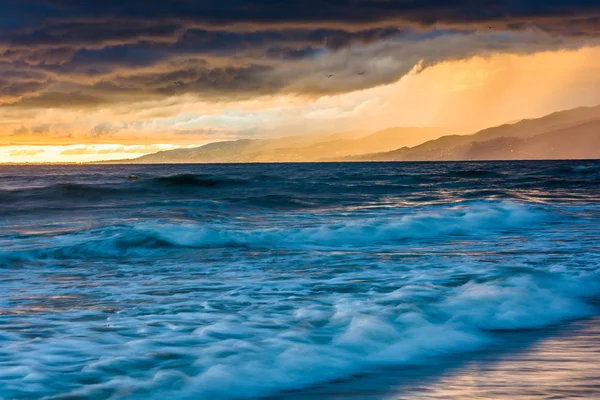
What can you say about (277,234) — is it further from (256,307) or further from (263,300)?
(256,307)

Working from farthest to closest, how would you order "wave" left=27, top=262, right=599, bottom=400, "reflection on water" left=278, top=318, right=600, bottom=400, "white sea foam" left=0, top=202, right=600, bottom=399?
"white sea foam" left=0, top=202, right=600, bottom=399, "wave" left=27, top=262, right=599, bottom=400, "reflection on water" left=278, top=318, right=600, bottom=400

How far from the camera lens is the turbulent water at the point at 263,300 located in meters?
5.45

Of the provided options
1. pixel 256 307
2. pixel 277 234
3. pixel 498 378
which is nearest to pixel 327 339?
pixel 256 307

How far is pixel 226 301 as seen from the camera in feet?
26.5

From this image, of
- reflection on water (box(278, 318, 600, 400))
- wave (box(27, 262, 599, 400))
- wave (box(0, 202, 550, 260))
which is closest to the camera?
reflection on water (box(278, 318, 600, 400))

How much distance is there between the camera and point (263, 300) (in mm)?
8148

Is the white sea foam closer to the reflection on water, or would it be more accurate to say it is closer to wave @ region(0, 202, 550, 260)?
wave @ region(0, 202, 550, 260)

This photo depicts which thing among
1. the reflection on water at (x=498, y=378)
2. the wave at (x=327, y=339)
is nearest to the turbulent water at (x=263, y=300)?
the wave at (x=327, y=339)

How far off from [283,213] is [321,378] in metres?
17.9

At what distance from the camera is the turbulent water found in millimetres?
5449

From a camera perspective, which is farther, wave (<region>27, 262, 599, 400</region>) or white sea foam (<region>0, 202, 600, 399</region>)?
white sea foam (<region>0, 202, 600, 399</region>)

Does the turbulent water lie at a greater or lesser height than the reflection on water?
greater

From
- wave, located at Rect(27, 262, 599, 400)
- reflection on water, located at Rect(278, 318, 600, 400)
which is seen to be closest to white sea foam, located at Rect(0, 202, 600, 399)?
wave, located at Rect(27, 262, 599, 400)

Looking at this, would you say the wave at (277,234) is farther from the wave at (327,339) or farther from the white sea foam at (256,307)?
the wave at (327,339)
